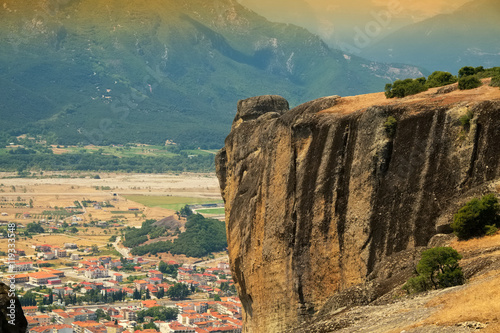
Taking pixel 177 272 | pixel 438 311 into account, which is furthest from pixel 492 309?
pixel 177 272

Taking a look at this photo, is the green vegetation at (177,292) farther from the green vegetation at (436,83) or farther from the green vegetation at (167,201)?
the green vegetation at (436,83)

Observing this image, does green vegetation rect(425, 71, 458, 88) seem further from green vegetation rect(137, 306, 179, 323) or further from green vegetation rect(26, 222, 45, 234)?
green vegetation rect(26, 222, 45, 234)

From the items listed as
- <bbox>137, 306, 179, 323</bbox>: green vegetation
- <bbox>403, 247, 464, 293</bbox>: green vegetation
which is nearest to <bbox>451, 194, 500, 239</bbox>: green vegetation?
<bbox>403, 247, 464, 293</bbox>: green vegetation

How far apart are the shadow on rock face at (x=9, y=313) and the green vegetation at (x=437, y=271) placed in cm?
1126

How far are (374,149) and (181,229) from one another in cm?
12924

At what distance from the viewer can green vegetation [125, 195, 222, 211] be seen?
601 feet

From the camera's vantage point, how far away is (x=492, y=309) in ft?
67.2

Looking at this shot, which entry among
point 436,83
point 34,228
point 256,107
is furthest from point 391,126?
point 34,228

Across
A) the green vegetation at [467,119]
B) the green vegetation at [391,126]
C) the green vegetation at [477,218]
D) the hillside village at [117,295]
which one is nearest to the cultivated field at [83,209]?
the hillside village at [117,295]

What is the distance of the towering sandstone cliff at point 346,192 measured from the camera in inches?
1156

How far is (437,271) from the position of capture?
2614 centimetres

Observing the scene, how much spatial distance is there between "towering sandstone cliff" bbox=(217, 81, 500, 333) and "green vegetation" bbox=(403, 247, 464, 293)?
2.05 meters

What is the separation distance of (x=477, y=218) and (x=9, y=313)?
13.9m

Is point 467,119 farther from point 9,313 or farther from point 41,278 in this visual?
point 41,278
